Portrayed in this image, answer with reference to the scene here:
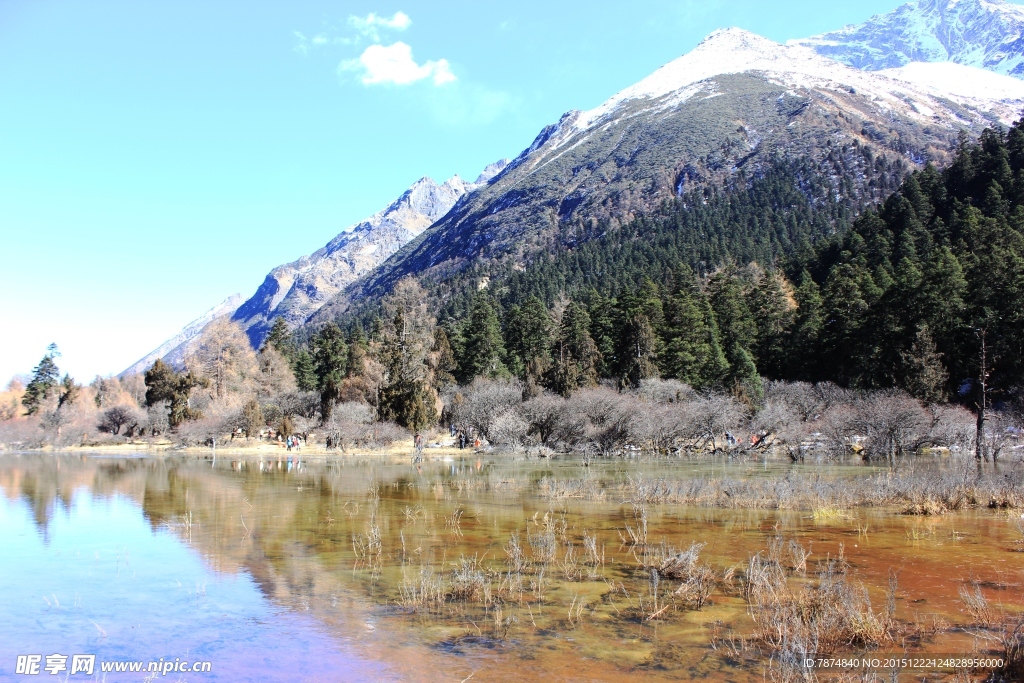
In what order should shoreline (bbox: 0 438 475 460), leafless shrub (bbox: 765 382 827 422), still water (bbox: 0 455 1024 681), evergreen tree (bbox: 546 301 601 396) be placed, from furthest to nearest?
evergreen tree (bbox: 546 301 601 396) → shoreline (bbox: 0 438 475 460) → leafless shrub (bbox: 765 382 827 422) → still water (bbox: 0 455 1024 681)

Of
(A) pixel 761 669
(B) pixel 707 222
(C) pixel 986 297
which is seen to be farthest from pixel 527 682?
(B) pixel 707 222

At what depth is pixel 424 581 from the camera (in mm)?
10977

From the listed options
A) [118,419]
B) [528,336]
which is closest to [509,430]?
[528,336]

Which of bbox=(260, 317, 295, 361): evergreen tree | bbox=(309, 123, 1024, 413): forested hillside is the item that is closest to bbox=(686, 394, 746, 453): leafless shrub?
bbox=(309, 123, 1024, 413): forested hillside

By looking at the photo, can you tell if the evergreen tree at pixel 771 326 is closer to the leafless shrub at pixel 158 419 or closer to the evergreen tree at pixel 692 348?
the evergreen tree at pixel 692 348

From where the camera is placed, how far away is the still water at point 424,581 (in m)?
8.39

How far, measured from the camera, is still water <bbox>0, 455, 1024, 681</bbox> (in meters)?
8.39

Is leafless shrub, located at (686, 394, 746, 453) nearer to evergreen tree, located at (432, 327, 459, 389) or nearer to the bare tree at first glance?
evergreen tree, located at (432, 327, 459, 389)

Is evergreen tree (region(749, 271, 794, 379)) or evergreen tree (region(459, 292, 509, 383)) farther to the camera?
evergreen tree (region(459, 292, 509, 383))

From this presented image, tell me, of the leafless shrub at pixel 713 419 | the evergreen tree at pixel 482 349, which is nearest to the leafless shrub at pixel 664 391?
the leafless shrub at pixel 713 419

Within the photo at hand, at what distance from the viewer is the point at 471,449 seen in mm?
51375

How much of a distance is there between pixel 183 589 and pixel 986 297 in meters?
53.4

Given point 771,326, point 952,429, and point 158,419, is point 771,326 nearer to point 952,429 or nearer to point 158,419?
point 952,429

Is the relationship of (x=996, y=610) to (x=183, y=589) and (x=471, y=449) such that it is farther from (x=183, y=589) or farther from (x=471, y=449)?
(x=471, y=449)
